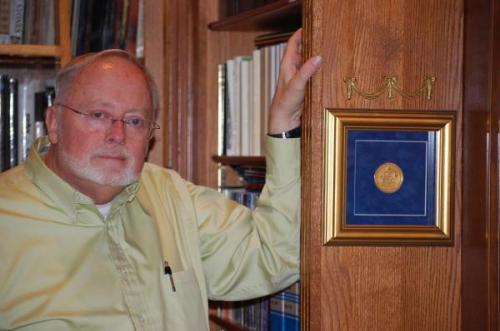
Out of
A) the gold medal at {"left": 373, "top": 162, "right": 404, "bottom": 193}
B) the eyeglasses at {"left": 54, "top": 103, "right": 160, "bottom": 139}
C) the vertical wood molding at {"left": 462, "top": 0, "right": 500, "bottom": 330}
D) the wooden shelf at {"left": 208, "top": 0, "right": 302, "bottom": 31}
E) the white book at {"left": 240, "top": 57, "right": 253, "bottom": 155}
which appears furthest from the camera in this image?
the white book at {"left": 240, "top": 57, "right": 253, "bottom": 155}

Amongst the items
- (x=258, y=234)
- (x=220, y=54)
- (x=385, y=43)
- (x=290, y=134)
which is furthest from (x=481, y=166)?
(x=220, y=54)

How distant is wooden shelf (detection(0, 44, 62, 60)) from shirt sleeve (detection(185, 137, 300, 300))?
0.68m

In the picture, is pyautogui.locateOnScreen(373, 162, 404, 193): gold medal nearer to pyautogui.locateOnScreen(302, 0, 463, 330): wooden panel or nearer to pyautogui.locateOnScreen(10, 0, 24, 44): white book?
pyautogui.locateOnScreen(302, 0, 463, 330): wooden panel

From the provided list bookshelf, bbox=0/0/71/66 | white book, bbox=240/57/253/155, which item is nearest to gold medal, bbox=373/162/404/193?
white book, bbox=240/57/253/155

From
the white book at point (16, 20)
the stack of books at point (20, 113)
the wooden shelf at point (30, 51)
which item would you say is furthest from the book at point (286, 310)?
the white book at point (16, 20)

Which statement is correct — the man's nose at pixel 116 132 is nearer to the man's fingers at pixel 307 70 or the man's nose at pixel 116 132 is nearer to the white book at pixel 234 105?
the man's fingers at pixel 307 70

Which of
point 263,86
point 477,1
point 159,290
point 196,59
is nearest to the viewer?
point 477,1

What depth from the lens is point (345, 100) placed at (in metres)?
1.59

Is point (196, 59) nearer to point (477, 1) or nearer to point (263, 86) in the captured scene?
point (263, 86)

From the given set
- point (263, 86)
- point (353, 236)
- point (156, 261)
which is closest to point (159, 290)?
point (156, 261)

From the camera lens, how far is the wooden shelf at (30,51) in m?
2.22

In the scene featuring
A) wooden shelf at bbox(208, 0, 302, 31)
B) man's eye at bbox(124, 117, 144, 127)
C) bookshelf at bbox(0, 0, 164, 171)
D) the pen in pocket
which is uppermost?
wooden shelf at bbox(208, 0, 302, 31)

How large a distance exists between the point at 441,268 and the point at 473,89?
38 cm

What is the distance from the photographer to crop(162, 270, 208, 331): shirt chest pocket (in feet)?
5.66
